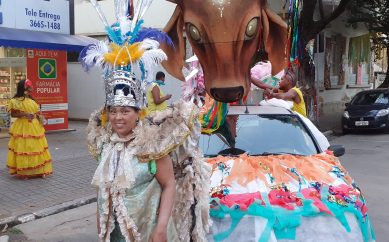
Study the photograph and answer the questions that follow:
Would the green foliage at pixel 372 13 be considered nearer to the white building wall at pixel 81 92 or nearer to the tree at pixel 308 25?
the tree at pixel 308 25

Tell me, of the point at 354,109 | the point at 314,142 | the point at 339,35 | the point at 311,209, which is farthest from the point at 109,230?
the point at 339,35

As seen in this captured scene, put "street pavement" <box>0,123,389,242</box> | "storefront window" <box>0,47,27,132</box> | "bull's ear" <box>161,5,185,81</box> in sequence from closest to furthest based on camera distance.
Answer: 1. "bull's ear" <box>161,5,185,81</box>
2. "street pavement" <box>0,123,389,242</box>
3. "storefront window" <box>0,47,27,132</box>

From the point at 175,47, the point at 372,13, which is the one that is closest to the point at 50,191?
the point at 175,47

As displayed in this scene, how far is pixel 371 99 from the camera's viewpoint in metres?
15.9

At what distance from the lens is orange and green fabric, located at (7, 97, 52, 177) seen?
771 centimetres

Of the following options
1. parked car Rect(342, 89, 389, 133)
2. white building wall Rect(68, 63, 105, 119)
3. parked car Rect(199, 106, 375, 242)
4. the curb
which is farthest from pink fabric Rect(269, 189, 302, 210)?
white building wall Rect(68, 63, 105, 119)

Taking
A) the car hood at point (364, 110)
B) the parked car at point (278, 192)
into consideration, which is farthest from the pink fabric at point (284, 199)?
the car hood at point (364, 110)

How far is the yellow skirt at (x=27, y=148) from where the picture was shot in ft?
25.5

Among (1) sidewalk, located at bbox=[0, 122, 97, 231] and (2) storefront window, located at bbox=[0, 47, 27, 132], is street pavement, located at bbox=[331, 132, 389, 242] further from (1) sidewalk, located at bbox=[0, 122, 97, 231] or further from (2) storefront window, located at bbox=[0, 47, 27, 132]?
(2) storefront window, located at bbox=[0, 47, 27, 132]

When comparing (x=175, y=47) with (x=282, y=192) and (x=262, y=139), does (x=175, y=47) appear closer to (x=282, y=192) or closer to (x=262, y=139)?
(x=262, y=139)

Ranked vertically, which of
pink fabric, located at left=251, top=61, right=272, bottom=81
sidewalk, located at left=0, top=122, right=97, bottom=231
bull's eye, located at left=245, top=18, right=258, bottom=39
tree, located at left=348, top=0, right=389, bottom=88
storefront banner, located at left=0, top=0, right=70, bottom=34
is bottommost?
sidewalk, located at left=0, top=122, right=97, bottom=231

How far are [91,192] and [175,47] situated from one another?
4.20 metres

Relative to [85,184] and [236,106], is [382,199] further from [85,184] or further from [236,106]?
[85,184]

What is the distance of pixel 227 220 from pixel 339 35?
2177cm
